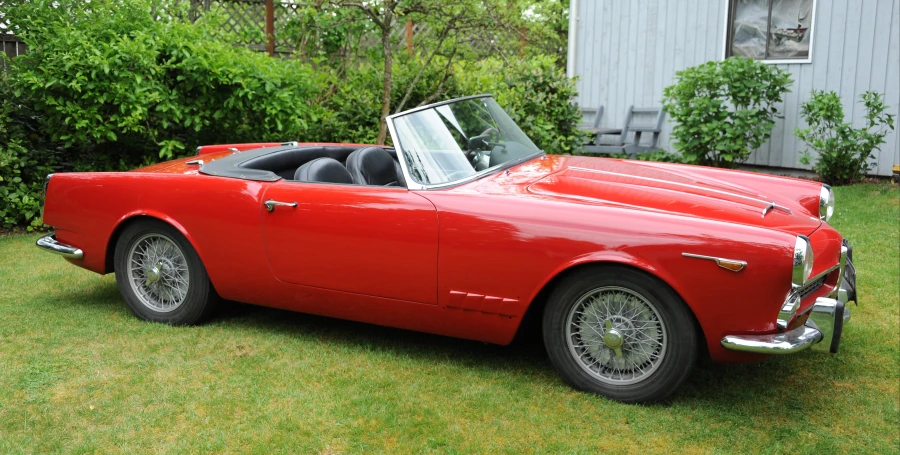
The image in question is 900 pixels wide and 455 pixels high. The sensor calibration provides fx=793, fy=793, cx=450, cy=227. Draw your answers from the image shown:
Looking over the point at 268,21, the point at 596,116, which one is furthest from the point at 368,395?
the point at 596,116

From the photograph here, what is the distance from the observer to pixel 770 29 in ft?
32.8

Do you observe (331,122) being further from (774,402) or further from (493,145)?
(774,402)

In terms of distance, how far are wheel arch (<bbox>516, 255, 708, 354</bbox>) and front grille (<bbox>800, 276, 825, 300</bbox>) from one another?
46 centimetres

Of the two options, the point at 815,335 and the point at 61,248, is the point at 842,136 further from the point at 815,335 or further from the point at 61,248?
the point at 61,248

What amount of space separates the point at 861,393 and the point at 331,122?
21.3 feet

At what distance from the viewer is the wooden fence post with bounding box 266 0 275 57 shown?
9.70 metres

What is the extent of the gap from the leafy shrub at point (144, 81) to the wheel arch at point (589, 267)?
4.79m

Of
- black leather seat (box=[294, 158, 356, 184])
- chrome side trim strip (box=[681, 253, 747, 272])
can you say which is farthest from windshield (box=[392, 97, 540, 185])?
chrome side trim strip (box=[681, 253, 747, 272])

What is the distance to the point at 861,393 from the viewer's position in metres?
3.80

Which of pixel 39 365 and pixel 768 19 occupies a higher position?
pixel 768 19

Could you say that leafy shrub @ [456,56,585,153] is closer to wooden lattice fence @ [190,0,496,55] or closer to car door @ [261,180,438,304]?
wooden lattice fence @ [190,0,496,55]

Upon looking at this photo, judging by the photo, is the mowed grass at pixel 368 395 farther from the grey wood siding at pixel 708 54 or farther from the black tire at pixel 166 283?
the grey wood siding at pixel 708 54

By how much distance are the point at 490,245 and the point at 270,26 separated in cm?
701

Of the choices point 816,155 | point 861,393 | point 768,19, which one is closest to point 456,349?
point 861,393
